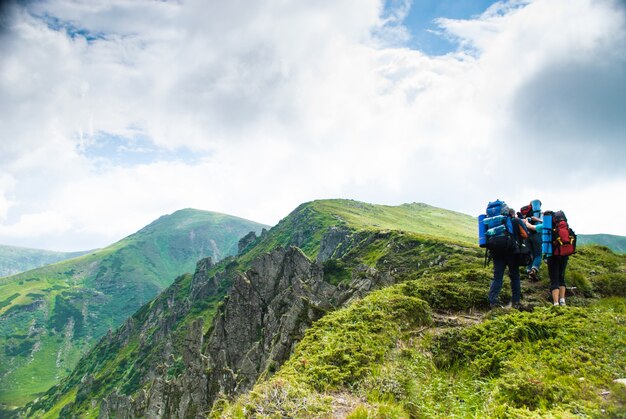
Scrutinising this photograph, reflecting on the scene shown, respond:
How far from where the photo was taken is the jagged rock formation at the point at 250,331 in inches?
1231

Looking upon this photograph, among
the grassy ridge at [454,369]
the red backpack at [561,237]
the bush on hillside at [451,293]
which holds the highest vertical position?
the red backpack at [561,237]

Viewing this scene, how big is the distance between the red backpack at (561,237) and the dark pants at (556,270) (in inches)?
9.3

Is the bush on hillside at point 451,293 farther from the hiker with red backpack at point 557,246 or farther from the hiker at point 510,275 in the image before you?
the hiker with red backpack at point 557,246

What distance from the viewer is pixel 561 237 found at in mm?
14062

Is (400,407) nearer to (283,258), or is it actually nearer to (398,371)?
(398,371)

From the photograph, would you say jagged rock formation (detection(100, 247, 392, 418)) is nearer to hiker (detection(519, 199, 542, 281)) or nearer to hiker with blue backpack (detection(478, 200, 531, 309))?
hiker with blue backpack (detection(478, 200, 531, 309))

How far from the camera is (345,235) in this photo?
173 metres

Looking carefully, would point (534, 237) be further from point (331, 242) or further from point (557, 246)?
point (331, 242)

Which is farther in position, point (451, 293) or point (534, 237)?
point (534, 237)

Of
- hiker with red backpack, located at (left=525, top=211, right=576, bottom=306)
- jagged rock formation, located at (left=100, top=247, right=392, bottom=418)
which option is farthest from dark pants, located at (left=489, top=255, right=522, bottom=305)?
jagged rock formation, located at (left=100, top=247, right=392, bottom=418)

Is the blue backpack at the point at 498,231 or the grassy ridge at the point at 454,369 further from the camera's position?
the blue backpack at the point at 498,231

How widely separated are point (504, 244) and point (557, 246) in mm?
2721

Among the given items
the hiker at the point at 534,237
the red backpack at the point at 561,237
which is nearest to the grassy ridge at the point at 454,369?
the red backpack at the point at 561,237

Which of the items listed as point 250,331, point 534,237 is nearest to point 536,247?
point 534,237
